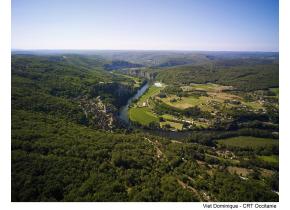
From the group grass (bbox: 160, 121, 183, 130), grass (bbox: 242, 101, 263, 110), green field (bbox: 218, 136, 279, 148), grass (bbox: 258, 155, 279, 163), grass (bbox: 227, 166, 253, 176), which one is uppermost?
grass (bbox: 242, 101, 263, 110)

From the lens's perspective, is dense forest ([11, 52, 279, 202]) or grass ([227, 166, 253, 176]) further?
grass ([227, 166, 253, 176])

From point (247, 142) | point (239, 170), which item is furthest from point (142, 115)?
point (239, 170)

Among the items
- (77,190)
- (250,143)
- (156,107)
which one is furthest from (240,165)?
(156,107)

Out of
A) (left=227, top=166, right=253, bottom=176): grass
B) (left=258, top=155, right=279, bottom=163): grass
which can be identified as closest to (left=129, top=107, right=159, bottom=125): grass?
(left=227, top=166, right=253, bottom=176): grass

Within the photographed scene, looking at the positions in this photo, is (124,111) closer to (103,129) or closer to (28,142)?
(103,129)

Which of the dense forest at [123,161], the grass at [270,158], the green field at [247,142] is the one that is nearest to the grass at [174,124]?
the dense forest at [123,161]

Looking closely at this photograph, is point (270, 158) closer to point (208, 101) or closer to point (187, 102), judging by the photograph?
point (208, 101)

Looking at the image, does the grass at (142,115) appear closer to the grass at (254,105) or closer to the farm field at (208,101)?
the farm field at (208,101)

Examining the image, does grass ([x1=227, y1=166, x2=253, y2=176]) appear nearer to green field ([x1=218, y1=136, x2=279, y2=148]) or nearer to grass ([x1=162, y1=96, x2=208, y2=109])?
green field ([x1=218, y1=136, x2=279, y2=148])
